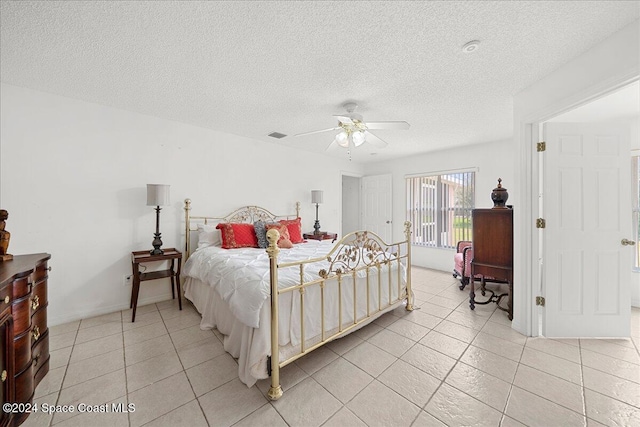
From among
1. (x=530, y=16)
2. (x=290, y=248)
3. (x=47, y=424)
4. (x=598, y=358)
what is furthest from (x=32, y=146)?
(x=598, y=358)

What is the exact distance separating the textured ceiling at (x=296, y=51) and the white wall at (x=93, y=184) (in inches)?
11.6

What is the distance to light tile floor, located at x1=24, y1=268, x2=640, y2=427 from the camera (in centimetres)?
149

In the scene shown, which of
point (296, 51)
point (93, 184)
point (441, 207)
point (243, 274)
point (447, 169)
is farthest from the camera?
point (441, 207)

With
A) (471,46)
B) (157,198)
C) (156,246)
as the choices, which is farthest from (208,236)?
(471,46)

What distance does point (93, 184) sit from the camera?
284 centimetres

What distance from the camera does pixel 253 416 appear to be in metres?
1.49

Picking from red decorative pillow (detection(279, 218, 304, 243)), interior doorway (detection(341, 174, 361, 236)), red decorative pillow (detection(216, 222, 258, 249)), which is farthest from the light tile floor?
interior doorway (detection(341, 174, 361, 236))

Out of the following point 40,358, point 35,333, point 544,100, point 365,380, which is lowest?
point 365,380

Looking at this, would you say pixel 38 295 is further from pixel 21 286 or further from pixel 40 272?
pixel 21 286

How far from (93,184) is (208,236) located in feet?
4.57

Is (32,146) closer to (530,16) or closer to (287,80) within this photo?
(287,80)

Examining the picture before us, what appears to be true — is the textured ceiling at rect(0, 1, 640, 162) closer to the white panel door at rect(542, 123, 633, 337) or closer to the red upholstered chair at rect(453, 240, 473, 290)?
the white panel door at rect(542, 123, 633, 337)

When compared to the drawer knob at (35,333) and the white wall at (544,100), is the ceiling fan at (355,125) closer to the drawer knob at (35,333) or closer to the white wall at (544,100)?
the white wall at (544,100)

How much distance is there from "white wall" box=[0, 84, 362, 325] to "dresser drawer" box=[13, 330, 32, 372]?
1515 millimetres
